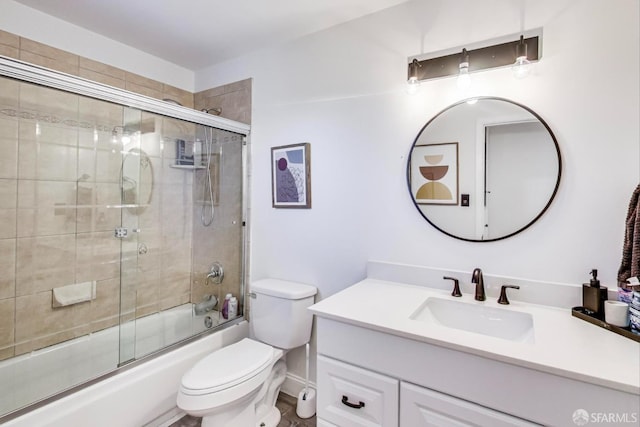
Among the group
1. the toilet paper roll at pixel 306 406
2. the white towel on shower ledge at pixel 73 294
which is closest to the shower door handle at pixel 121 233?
the white towel on shower ledge at pixel 73 294

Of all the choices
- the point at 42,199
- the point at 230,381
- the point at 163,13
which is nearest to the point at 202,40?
the point at 163,13

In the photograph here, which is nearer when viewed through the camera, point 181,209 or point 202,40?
point 202,40

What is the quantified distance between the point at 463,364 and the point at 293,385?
1417mm

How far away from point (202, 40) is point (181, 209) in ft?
4.15

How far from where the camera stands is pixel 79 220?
2.00m

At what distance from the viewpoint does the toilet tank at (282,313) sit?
1818mm

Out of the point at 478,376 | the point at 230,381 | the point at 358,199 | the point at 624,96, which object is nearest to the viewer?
the point at 478,376

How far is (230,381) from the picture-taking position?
145 cm

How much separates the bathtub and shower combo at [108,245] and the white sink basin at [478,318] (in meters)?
1.43

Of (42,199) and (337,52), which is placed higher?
(337,52)

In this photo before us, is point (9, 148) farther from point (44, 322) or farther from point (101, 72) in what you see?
point (44, 322)

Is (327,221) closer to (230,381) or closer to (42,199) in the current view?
(230,381)

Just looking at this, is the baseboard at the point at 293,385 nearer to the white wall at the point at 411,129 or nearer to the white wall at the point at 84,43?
the white wall at the point at 411,129

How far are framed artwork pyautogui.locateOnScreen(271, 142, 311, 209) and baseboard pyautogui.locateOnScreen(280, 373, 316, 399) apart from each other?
1.16 m
